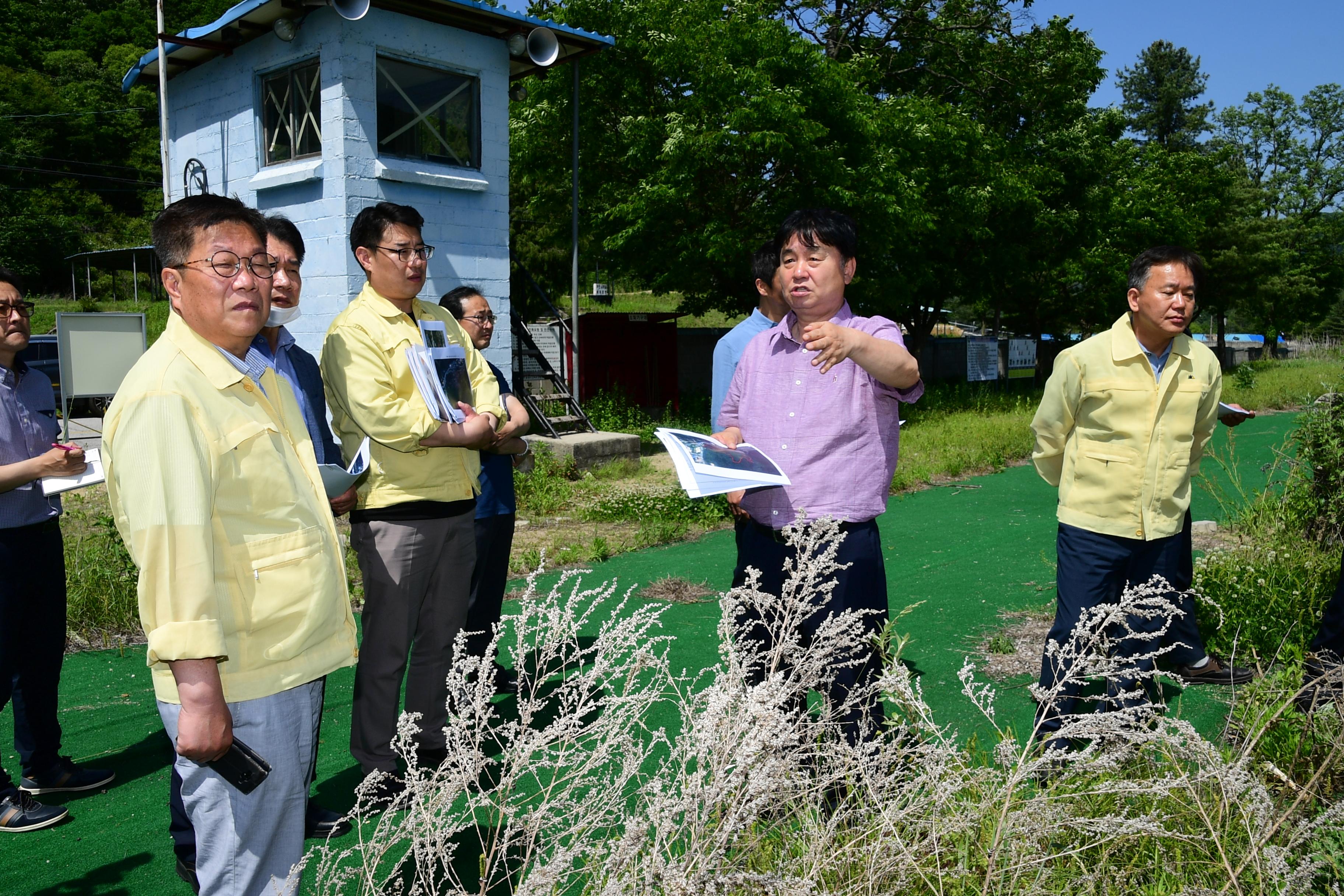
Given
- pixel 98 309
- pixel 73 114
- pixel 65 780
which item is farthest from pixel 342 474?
pixel 73 114

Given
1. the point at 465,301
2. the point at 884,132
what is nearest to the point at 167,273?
the point at 465,301

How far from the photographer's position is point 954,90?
22.6 meters

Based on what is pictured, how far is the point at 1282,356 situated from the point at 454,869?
55310 mm

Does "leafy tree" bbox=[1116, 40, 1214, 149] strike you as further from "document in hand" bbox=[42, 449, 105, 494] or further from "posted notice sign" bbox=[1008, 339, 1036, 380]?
"document in hand" bbox=[42, 449, 105, 494]

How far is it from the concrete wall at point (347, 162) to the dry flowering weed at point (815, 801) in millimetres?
7770

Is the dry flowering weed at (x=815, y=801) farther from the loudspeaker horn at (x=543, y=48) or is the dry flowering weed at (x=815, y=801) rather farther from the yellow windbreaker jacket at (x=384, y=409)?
the loudspeaker horn at (x=543, y=48)

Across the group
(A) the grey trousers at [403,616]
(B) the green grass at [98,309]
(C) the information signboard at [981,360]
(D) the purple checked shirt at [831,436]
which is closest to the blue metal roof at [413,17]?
(A) the grey trousers at [403,616]

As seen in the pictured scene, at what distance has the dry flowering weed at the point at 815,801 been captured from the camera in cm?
171

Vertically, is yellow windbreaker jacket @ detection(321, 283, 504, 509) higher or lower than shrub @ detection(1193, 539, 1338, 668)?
higher

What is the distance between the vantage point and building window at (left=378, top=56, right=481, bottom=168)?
9570 mm

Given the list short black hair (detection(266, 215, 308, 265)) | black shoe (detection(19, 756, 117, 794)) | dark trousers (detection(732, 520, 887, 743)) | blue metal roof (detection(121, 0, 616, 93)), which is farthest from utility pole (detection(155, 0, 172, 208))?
dark trousers (detection(732, 520, 887, 743))

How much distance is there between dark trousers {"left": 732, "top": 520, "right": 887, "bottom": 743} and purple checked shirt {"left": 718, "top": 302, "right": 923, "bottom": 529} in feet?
0.23

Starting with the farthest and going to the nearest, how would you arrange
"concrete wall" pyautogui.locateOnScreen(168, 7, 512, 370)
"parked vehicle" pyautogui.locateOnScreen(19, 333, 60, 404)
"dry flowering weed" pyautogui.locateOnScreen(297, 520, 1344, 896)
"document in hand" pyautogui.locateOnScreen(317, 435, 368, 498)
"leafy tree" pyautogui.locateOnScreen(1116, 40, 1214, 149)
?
"leafy tree" pyautogui.locateOnScreen(1116, 40, 1214, 149) → "parked vehicle" pyautogui.locateOnScreen(19, 333, 60, 404) → "concrete wall" pyautogui.locateOnScreen(168, 7, 512, 370) → "document in hand" pyautogui.locateOnScreen(317, 435, 368, 498) → "dry flowering weed" pyautogui.locateOnScreen(297, 520, 1344, 896)

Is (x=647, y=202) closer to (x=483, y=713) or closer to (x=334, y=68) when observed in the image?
(x=334, y=68)
